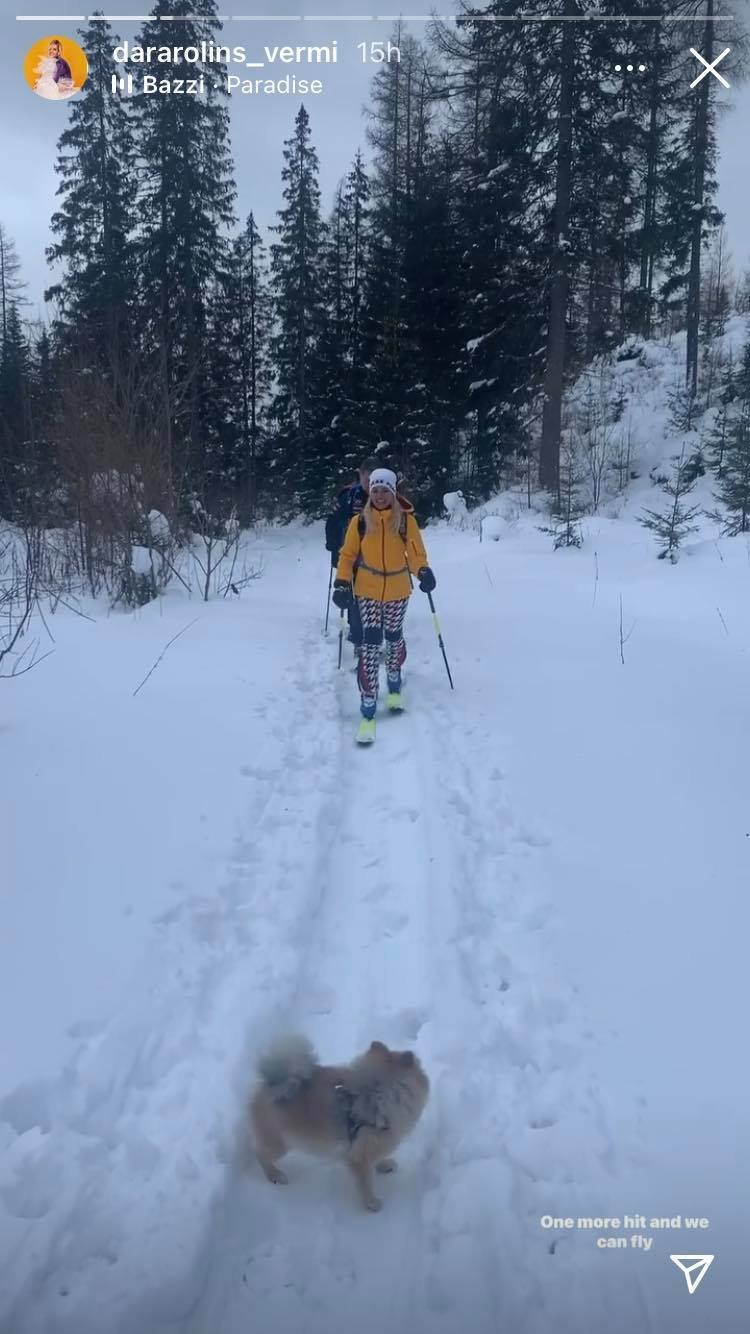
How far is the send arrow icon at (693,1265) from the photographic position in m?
2.22

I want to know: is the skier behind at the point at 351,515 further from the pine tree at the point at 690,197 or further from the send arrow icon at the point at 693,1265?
the pine tree at the point at 690,197

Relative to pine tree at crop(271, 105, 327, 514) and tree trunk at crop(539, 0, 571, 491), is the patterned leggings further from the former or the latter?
pine tree at crop(271, 105, 327, 514)

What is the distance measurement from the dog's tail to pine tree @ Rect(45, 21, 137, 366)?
332 inches

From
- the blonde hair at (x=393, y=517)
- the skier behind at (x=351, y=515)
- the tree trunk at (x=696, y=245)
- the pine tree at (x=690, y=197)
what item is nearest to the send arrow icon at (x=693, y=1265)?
the blonde hair at (x=393, y=517)

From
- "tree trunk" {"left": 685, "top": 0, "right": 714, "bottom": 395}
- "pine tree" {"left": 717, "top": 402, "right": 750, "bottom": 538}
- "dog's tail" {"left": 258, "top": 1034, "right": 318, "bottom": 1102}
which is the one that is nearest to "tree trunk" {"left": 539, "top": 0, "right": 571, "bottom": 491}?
"tree trunk" {"left": 685, "top": 0, "right": 714, "bottom": 395}

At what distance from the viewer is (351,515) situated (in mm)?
8070

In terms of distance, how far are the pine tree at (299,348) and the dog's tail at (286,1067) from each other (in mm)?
25054

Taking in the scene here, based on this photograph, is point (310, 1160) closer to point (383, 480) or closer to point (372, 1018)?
point (372, 1018)

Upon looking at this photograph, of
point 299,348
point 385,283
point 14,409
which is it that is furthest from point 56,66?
point 299,348

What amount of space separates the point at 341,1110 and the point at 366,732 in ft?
12.4

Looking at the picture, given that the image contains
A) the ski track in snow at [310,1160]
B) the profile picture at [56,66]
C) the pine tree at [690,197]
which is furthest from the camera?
the pine tree at [690,197]

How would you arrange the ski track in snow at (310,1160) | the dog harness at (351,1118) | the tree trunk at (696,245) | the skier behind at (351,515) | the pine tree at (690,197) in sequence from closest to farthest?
the ski track in snow at (310,1160)
the dog harness at (351,1118)
the skier behind at (351,515)
the pine tree at (690,197)
the tree trunk at (696,245)

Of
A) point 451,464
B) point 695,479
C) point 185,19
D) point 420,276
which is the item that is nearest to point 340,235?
point 420,276

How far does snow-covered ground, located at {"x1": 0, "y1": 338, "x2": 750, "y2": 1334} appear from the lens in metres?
2.19
